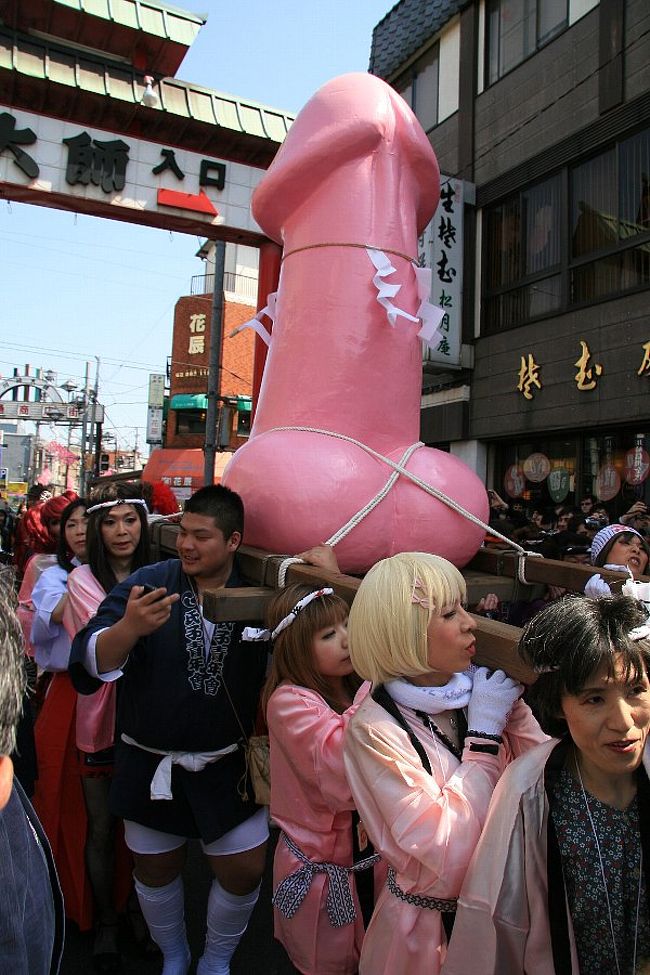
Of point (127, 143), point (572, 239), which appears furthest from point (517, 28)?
point (127, 143)

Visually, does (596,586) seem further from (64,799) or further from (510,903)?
(64,799)

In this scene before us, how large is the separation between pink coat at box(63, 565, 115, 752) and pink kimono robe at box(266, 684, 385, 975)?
34.4 inches

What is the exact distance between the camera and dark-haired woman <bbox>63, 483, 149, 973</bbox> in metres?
2.34

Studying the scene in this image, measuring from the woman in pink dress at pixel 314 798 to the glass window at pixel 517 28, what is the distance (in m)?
8.51

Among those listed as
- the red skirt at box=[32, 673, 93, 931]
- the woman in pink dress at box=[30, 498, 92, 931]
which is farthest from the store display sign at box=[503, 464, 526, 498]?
the red skirt at box=[32, 673, 93, 931]

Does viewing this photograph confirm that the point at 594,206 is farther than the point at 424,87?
No

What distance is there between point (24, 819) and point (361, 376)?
1.70 metres

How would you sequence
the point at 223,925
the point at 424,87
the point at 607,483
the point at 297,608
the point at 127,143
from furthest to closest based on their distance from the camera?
the point at 424,87 → the point at 607,483 → the point at 127,143 → the point at 223,925 → the point at 297,608

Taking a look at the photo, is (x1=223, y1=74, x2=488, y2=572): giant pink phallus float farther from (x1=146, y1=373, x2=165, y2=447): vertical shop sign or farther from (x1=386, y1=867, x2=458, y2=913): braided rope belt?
(x1=146, y1=373, x2=165, y2=447): vertical shop sign

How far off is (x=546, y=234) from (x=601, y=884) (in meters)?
8.00

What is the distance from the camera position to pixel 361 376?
2385mm

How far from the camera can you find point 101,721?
2.36 metres

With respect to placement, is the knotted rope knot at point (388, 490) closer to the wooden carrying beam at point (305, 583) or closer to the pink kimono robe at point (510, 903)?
the wooden carrying beam at point (305, 583)

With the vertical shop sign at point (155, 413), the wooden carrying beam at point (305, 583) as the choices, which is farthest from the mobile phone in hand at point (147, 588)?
the vertical shop sign at point (155, 413)
